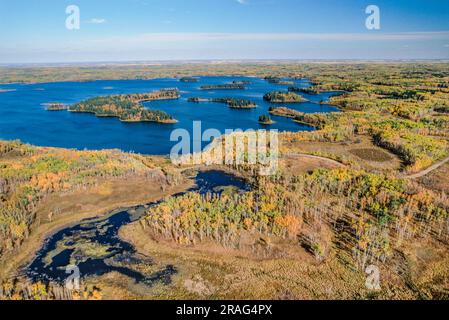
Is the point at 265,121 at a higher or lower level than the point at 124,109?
lower

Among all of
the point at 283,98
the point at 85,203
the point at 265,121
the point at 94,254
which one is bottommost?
the point at 94,254

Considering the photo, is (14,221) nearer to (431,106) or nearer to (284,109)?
(284,109)

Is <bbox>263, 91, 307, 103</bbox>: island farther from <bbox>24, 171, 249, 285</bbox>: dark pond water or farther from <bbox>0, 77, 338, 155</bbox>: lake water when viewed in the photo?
<bbox>24, 171, 249, 285</bbox>: dark pond water

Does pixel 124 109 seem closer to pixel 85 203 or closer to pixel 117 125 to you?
pixel 117 125

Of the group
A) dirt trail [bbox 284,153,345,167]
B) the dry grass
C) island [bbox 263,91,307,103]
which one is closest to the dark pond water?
the dry grass

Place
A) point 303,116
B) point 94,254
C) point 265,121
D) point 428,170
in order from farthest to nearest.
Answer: point 303,116 < point 265,121 < point 428,170 < point 94,254

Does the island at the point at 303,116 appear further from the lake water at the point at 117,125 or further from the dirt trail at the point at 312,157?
the dirt trail at the point at 312,157

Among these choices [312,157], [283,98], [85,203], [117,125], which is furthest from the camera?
[283,98]

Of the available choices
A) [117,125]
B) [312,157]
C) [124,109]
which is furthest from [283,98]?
[312,157]
